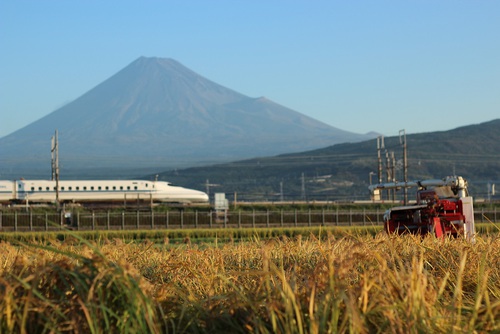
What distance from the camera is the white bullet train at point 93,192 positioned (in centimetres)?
10288

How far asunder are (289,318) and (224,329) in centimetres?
71

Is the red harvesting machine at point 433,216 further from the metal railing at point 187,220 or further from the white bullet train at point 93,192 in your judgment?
the white bullet train at point 93,192

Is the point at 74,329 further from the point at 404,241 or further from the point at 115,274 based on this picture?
the point at 404,241

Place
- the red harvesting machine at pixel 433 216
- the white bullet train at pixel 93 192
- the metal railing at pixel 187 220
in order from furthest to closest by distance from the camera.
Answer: the white bullet train at pixel 93 192
the metal railing at pixel 187 220
the red harvesting machine at pixel 433 216

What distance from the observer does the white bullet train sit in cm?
10288

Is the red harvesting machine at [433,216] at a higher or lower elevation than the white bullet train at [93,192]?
higher

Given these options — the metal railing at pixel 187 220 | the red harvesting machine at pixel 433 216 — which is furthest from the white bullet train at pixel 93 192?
the red harvesting machine at pixel 433 216

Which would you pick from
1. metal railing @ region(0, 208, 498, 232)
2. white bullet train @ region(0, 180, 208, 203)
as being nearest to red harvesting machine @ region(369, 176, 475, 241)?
metal railing @ region(0, 208, 498, 232)

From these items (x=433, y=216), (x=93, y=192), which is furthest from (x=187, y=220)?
(x=93, y=192)

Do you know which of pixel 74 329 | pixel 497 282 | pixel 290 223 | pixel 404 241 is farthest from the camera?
pixel 290 223

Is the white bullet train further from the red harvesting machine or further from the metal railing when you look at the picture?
the red harvesting machine

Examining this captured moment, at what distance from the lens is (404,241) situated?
1434 cm

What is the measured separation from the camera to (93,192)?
106312 millimetres

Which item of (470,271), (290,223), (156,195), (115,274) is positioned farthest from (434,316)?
(156,195)
